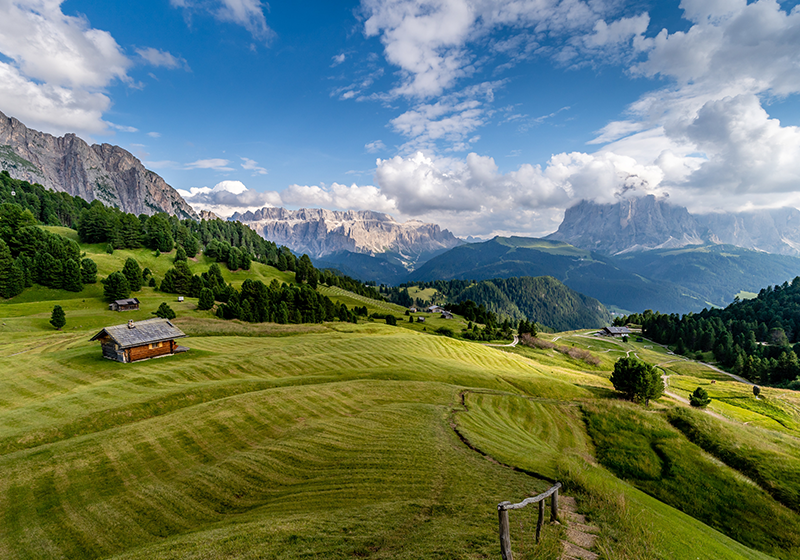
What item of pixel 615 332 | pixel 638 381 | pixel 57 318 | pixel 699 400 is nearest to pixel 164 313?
pixel 57 318

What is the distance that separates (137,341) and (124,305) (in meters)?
57.4

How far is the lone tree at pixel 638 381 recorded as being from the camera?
146 feet

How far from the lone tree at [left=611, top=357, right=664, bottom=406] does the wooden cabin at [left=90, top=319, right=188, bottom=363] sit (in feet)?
214

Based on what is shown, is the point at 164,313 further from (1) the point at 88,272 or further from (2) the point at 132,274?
(1) the point at 88,272

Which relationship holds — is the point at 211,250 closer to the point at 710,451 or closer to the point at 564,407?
the point at 564,407

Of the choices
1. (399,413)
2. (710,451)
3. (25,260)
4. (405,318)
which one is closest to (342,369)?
(399,413)

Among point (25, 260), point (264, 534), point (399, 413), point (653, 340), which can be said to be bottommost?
point (653, 340)

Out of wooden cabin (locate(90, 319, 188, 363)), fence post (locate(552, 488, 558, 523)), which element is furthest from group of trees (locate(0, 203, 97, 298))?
fence post (locate(552, 488, 558, 523))

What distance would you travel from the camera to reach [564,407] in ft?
114

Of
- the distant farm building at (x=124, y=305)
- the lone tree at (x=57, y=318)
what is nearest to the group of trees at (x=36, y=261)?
the distant farm building at (x=124, y=305)

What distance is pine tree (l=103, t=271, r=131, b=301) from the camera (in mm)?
91188

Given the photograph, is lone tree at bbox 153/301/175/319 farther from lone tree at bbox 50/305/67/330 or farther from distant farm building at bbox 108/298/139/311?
lone tree at bbox 50/305/67/330

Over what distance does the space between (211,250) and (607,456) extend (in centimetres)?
16589

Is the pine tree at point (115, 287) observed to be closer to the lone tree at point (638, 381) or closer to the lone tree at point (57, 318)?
the lone tree at point (57, 318)
